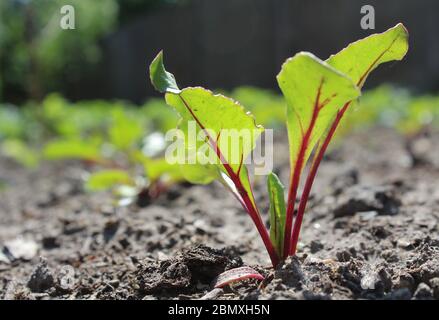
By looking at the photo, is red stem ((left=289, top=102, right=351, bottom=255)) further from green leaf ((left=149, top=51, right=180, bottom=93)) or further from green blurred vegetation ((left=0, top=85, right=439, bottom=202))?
green leaf ((left=149, top=51, right=180, bottom=93))

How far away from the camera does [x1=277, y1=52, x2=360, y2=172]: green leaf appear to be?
880 mm

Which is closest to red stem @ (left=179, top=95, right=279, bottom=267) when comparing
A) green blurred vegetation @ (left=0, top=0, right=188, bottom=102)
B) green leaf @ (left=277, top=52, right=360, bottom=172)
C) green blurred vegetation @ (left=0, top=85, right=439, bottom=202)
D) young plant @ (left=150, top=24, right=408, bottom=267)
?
young plant @ (left=150, top=24, right=408, bottom=267)

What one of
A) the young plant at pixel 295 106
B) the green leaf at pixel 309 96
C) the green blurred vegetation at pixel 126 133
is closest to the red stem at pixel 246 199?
the young plant at pixel 295 106

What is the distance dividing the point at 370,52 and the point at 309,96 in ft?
0.49

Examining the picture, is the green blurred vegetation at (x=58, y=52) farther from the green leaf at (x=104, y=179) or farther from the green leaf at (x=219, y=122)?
the green leaf at (x=219, y=122)

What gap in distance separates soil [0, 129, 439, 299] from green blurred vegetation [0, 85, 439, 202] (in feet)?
0.42

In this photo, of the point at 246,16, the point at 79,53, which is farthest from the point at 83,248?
the point at 79,53

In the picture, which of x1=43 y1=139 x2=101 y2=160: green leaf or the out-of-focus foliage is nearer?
x1=43 y1=139 x2=101 y2=160: green leaf

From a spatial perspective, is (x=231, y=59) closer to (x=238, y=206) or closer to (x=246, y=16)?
(x=246, y=16)

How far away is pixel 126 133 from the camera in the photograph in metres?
2.37

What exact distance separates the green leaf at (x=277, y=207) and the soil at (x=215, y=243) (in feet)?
0.25

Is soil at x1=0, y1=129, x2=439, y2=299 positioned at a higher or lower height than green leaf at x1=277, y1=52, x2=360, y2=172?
lower

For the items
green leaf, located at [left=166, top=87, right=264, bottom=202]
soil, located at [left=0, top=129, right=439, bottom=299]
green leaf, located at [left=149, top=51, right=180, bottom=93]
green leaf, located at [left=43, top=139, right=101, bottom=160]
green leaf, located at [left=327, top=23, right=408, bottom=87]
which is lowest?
soil, located at [left=0, top=129, right=439, bottom=299]
